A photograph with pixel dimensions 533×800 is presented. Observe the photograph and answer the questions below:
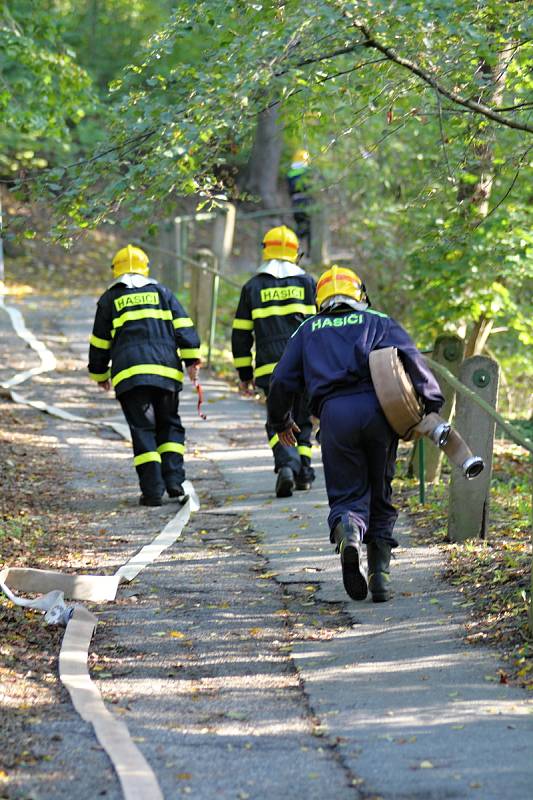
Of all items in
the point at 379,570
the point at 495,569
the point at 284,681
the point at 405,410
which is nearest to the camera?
the point at 284,681

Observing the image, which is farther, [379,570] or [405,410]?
[379,570]

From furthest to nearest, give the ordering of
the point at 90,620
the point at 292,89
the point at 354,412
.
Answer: the point at 292,89 < the point at 354,412 < the point at 90,620

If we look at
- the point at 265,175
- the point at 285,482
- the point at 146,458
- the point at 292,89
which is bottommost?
the point at 285,482

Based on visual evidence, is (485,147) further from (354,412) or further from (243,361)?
(354,412)

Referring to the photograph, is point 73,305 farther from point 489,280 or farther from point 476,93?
point 476,93

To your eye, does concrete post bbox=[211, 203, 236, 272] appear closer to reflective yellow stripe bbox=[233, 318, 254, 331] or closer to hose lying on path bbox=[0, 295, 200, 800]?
reflective yellow stripe bbox=[233, 318, 254, 331]

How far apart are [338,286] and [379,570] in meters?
1.54

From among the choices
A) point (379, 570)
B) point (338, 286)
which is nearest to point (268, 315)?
point (338, 286)

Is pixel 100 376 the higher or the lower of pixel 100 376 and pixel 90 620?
the higher

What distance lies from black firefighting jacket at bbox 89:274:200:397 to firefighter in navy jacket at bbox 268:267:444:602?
253 centimetres

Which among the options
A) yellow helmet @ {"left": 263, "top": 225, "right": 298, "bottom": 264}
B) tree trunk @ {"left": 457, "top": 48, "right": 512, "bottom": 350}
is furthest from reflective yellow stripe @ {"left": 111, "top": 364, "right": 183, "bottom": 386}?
tree trunk @ {"left": 457, "top": 48, "right": 512, "bottom": 350}

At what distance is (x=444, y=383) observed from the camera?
878 centimetres

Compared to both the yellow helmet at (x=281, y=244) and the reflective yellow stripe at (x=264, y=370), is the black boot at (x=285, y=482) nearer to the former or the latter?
the reflective yellow stripe at (x=264, y=370)

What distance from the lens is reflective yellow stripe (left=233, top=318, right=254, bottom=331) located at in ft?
29.7
